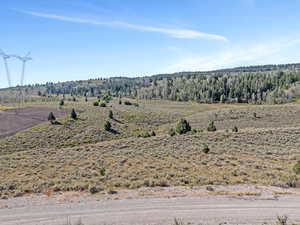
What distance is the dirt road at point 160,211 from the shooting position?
11.0 m

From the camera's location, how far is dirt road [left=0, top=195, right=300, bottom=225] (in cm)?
1104

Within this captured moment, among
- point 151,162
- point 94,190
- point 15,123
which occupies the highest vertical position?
point 94,190

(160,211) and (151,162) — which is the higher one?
(160,211)

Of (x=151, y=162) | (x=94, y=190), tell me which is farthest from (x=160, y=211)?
(x=151, y=162)

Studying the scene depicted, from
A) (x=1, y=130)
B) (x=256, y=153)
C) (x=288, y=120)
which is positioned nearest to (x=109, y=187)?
(x=256, y=153)

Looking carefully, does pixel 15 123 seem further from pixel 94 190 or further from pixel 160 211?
pixel 160 211

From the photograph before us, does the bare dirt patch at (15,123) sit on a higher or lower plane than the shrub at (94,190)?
lower

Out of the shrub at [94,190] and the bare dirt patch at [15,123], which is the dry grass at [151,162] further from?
the bare dirt patch at [15,123]

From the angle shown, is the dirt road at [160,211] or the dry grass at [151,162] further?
the dry grass at [151,162]

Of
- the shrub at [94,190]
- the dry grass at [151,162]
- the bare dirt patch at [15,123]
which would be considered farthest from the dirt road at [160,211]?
the bare dirt patch at [15,123]

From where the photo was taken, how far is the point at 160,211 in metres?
11.8

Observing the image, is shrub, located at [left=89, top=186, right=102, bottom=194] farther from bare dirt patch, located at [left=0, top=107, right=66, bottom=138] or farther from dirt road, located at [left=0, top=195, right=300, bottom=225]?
bare dirt patch, located at [left=0, top=107, right=66, bottom=138]

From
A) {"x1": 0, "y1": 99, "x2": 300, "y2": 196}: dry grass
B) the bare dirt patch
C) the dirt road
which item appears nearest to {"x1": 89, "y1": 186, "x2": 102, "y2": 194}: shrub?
{"x1": 0, "y1": 99, "x2": 300, "y2": 196}: dry grass

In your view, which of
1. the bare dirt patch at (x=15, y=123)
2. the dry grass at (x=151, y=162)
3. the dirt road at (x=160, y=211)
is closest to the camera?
the dirt road at (x=160, y=211)
